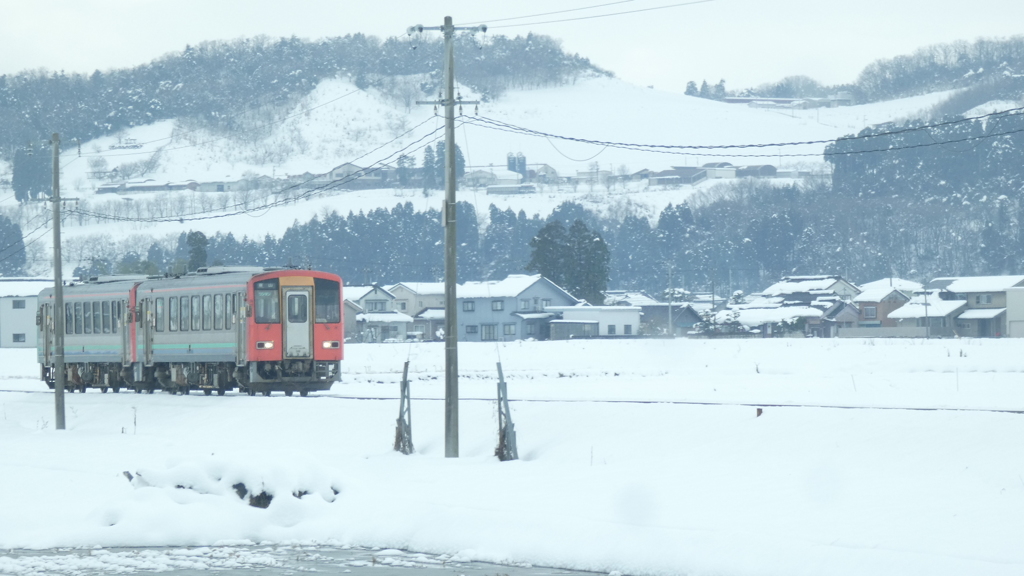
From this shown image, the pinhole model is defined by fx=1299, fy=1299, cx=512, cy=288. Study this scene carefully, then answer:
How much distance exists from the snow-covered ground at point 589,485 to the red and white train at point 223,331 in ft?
14.0

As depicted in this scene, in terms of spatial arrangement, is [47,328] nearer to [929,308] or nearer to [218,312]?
[218,312]

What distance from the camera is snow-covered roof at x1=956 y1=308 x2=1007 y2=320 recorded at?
300 feet

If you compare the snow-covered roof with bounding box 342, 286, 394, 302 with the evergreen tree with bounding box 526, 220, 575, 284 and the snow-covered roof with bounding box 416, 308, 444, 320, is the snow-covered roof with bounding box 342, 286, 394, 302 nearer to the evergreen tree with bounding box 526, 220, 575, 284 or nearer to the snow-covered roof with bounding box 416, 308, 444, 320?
the snow-covered roof with bounding box 416, 308, 444, 320


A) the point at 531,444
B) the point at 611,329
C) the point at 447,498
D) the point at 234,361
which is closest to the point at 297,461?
the point at 447,498

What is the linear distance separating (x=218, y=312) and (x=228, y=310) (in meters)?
0.55

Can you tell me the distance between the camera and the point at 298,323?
30562 millimetres

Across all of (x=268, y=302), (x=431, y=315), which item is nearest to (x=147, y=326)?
(x=268, y=302)

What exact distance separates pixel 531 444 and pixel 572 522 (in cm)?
679

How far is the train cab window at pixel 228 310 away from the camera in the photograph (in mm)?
30703

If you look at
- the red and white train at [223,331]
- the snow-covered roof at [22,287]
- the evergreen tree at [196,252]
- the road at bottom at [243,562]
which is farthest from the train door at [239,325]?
the snow-covered roof at [22,287]

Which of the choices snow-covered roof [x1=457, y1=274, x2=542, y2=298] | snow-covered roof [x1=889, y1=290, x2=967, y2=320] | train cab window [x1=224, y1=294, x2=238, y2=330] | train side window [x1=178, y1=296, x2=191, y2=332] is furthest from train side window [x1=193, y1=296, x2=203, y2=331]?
snow-covered roof [x1=889, y1=290, x2=967, y2=320]

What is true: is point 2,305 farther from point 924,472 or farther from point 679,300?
point 924,472

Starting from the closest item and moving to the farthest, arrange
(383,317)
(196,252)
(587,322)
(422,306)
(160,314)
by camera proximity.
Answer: (160,314)
(196,252)
(587,322)
(383,317)
(422,306)

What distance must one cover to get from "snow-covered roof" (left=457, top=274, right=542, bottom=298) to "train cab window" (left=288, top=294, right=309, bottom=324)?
63.4 m
